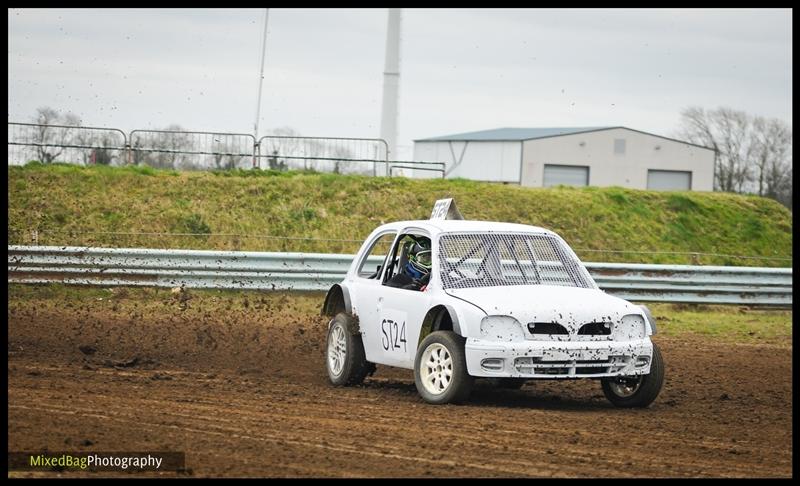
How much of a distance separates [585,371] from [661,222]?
17.9m

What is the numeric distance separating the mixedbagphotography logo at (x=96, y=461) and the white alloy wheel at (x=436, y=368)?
309 cm

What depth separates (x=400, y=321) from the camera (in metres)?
10.6

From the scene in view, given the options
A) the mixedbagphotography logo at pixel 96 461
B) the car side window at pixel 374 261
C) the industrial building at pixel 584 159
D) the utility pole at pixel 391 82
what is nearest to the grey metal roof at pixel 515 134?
the industrial building at pixel 584 159

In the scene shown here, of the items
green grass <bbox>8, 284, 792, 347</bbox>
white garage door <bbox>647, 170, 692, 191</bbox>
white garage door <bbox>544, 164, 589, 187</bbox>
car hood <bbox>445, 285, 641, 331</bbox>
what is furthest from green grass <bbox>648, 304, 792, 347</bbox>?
white garage door <bbox>647, 170, 692, 191</bbox>

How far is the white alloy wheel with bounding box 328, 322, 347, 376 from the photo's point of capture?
11.4 m

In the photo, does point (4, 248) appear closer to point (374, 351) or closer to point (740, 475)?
point (374, 351)

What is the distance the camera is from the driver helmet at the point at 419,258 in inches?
444

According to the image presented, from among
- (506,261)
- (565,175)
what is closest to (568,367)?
(506,261)

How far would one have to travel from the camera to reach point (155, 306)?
58.2 feet

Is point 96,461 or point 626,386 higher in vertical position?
point 626,386

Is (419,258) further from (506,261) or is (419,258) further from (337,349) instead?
(337,349)

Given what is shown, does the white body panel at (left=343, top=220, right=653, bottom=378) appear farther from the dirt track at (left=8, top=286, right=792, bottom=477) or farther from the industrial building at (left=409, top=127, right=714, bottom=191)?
the industrial building at (left=409, top=127, right=714, bottom=191)

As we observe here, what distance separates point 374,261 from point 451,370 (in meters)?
7.91
